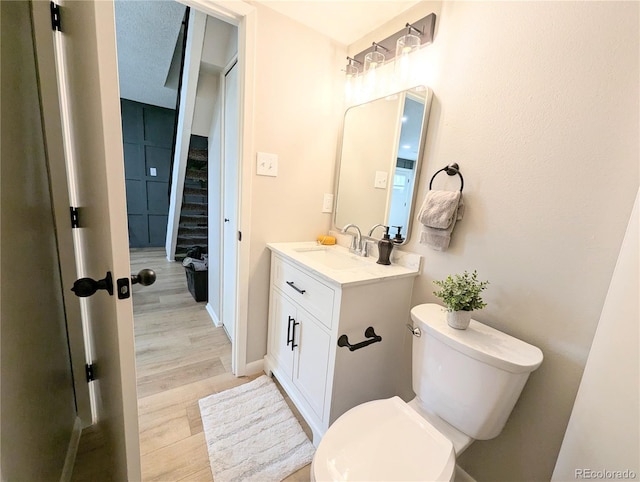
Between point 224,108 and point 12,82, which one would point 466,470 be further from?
point 224,108

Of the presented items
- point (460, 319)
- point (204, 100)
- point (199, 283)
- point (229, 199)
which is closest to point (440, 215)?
point (460, 319)

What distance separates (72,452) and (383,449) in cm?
131

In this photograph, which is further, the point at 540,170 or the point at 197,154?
the point at 197,154

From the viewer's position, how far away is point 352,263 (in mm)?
1532

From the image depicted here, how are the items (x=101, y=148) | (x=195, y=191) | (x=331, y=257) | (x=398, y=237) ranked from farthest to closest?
(x=195, y=191)
(x=331, y=257)
(x=398, y=237)
(x=101, y=148)

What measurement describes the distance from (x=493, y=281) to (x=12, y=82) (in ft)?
5.33

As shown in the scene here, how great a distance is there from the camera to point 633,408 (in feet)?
1.92

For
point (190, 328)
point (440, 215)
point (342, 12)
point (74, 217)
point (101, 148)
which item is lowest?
point (190, 328)

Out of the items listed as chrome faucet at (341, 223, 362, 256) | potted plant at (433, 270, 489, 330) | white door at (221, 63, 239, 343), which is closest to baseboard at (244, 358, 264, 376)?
white door at (221, 63, 239, 343)

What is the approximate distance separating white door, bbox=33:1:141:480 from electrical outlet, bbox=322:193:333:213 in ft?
4.10

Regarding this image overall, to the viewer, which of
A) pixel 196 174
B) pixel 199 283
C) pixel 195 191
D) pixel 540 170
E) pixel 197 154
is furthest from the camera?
pixel 195 191

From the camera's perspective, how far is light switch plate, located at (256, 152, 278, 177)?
153cm

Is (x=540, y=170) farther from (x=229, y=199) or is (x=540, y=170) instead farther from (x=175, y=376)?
(x=175, y=376)

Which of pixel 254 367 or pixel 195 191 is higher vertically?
pixel 195 191
